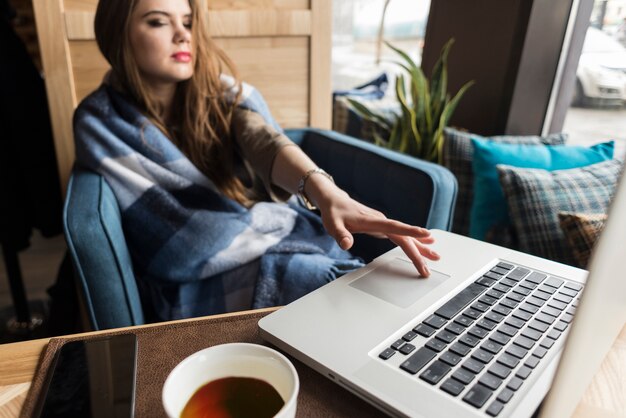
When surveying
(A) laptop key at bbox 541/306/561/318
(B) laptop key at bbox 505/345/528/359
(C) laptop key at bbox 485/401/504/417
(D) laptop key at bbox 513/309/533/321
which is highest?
(B) laptop key at bbox 505/345/528/359

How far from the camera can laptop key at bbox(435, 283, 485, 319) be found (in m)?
0.52

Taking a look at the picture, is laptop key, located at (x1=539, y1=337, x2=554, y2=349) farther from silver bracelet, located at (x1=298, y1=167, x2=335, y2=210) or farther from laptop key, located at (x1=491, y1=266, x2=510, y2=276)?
silver bracelet, located at (x1=298, y1=167, x2=335, y2=210)

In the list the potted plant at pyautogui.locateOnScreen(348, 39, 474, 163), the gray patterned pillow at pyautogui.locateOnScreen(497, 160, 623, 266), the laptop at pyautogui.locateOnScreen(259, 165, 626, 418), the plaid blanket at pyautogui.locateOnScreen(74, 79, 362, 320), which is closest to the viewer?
the laptop at pyautogui.locateOnScreen(259, 165, 626, 418)

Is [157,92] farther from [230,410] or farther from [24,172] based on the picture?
[230,410]

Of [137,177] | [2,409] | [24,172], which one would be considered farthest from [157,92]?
[2,409]

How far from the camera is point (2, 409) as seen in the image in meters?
0.44

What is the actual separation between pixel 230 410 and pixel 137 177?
0.70 metres

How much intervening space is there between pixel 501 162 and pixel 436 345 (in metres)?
0.92

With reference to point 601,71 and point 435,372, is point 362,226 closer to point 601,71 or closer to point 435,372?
point 435,372

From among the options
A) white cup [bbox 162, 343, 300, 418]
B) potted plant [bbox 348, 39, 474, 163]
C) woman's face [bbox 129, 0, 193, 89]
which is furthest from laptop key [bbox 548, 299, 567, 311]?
potted plant [bbox 348, 39, 474, 163]

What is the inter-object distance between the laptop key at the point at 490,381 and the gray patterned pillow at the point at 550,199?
2.57 ft

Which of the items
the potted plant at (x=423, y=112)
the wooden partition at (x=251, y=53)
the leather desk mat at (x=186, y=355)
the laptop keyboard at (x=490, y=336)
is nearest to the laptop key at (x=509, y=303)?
the laptop keyboard at (x=490, y=336)

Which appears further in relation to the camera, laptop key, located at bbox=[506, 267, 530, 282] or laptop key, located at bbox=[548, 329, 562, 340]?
laptop key, located at bbox=[506, 267, 530, 282]

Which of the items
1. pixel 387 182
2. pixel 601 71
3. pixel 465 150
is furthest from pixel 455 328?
pixel 601 71
